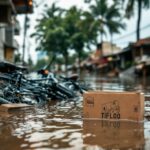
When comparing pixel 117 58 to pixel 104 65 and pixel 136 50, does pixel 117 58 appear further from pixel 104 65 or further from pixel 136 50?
pixel 136 50

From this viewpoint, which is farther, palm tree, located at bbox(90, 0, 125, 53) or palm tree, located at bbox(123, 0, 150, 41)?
palm tree, located at bbox(90, 0, 125, 53)

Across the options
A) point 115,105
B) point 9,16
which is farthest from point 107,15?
point 115,105

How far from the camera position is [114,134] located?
726cm

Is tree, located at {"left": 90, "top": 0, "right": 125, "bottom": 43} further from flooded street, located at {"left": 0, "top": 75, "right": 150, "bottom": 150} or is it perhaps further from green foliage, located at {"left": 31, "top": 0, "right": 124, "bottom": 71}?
flooded street, located at {"left": 0, "top": 75, "right": 150, "bottom": 150}

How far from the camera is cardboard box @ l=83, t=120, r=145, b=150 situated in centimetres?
638

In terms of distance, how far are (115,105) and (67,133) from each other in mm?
1684

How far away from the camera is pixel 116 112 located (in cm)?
884

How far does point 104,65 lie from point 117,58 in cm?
389

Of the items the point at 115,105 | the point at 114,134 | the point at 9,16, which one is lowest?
the point at 114,134

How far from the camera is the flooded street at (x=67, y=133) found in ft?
20.7

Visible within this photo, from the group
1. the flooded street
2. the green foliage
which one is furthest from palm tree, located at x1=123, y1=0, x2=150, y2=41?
the flooded street

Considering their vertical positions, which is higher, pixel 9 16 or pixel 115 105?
pixel 9 16

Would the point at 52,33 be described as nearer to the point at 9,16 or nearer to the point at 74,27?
the point at 74,27

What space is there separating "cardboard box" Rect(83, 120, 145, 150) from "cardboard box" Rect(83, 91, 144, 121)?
0.21 metres
